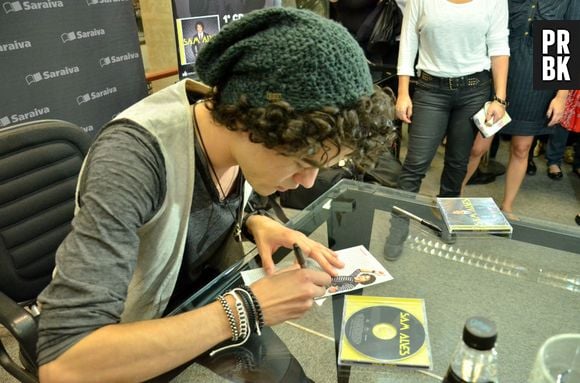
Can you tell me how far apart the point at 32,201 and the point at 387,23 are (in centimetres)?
250

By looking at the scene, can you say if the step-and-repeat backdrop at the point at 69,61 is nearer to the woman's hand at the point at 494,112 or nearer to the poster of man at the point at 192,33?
the poster of man at the point at 192,33

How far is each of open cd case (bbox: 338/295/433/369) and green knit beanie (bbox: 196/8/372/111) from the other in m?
0.48

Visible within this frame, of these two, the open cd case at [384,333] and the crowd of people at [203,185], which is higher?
the crowd of people at [203,185]

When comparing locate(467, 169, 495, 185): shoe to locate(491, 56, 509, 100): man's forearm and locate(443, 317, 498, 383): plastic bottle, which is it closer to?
locate(491, 56, 509, 100): man's forearm

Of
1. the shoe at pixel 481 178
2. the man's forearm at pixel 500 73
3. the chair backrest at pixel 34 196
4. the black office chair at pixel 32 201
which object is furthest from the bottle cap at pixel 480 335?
the shoe at pixel 481 178

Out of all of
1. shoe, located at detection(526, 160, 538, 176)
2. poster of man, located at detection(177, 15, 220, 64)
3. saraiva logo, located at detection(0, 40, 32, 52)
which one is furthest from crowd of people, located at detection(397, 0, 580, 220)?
saraiva logo, located at detection(0, 40, 32, 52)

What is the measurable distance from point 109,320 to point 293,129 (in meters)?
0.42

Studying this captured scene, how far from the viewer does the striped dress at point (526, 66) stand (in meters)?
2.10

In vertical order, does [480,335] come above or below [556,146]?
above

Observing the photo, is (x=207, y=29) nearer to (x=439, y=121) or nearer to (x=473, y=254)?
(x=439, y=121)

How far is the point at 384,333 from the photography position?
92cm

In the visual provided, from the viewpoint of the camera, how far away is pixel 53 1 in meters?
2.01

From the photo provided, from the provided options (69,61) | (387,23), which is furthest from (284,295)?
(387,23)

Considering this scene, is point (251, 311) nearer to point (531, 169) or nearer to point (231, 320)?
point (231, 320)
